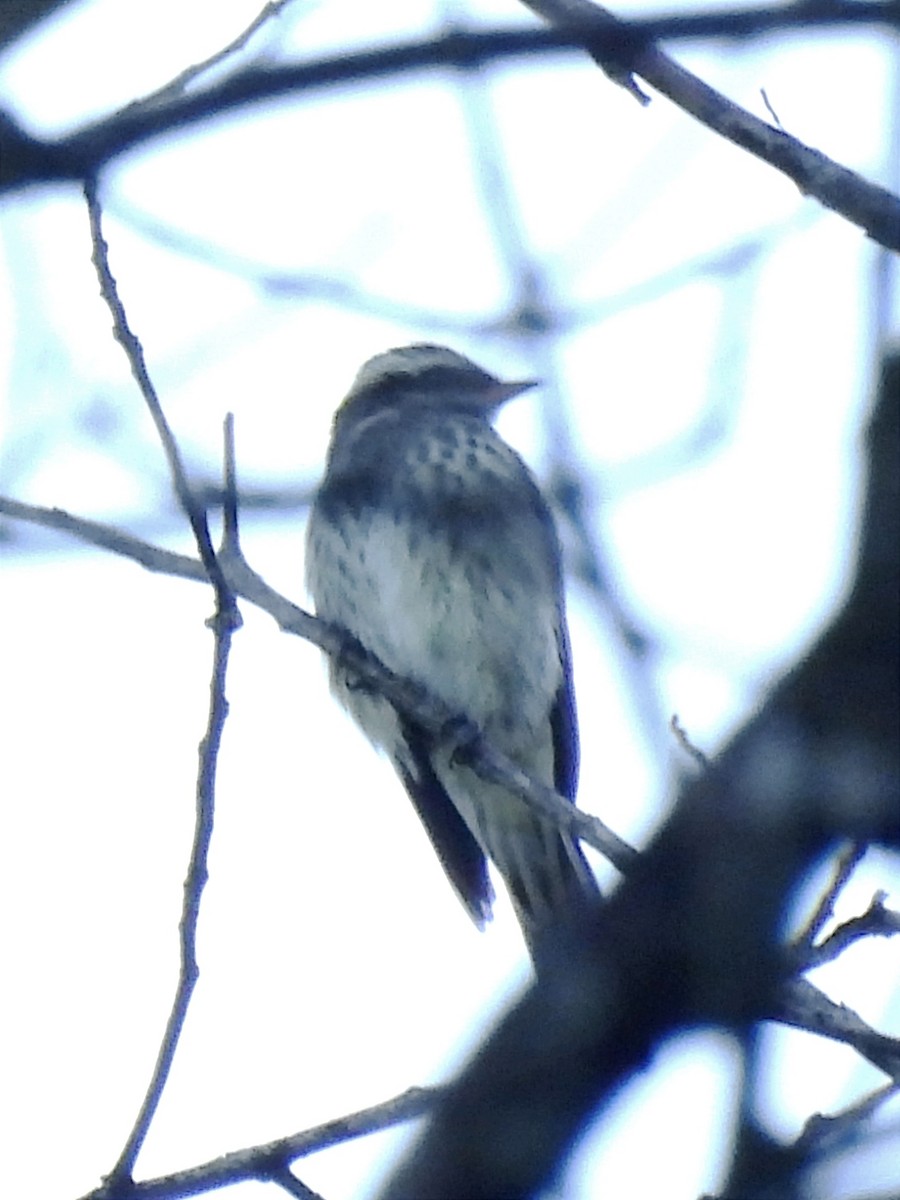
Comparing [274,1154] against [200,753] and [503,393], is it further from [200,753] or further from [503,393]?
[503,393]

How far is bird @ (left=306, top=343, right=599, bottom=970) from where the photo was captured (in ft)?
17.1

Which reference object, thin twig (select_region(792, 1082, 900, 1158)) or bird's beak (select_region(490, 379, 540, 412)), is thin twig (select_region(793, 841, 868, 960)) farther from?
bird's beak (select_region(490, 379, 540, 412))

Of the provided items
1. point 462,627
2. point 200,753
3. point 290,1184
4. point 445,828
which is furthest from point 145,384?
point 445,828

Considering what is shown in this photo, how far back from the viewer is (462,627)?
17.4 ft

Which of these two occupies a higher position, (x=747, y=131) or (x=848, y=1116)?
(x=747, y=131)

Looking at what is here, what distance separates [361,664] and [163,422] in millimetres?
1809

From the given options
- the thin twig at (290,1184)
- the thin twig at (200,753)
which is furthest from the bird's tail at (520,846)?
the thin twig at (290,1184)

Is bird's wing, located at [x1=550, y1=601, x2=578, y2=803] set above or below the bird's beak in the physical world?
below

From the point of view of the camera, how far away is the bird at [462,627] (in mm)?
5199

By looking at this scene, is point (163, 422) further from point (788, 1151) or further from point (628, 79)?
point (788, 1151)

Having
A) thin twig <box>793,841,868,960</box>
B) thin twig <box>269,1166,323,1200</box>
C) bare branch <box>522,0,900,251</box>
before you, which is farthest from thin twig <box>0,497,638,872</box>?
bare branch <box>522,0,900,251</box>

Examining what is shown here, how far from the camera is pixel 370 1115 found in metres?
2.79

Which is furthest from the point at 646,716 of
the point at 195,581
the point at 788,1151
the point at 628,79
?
the point at 195,581

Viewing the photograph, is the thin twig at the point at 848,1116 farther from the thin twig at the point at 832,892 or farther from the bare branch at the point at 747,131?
the bare branch at the point at 747,131
